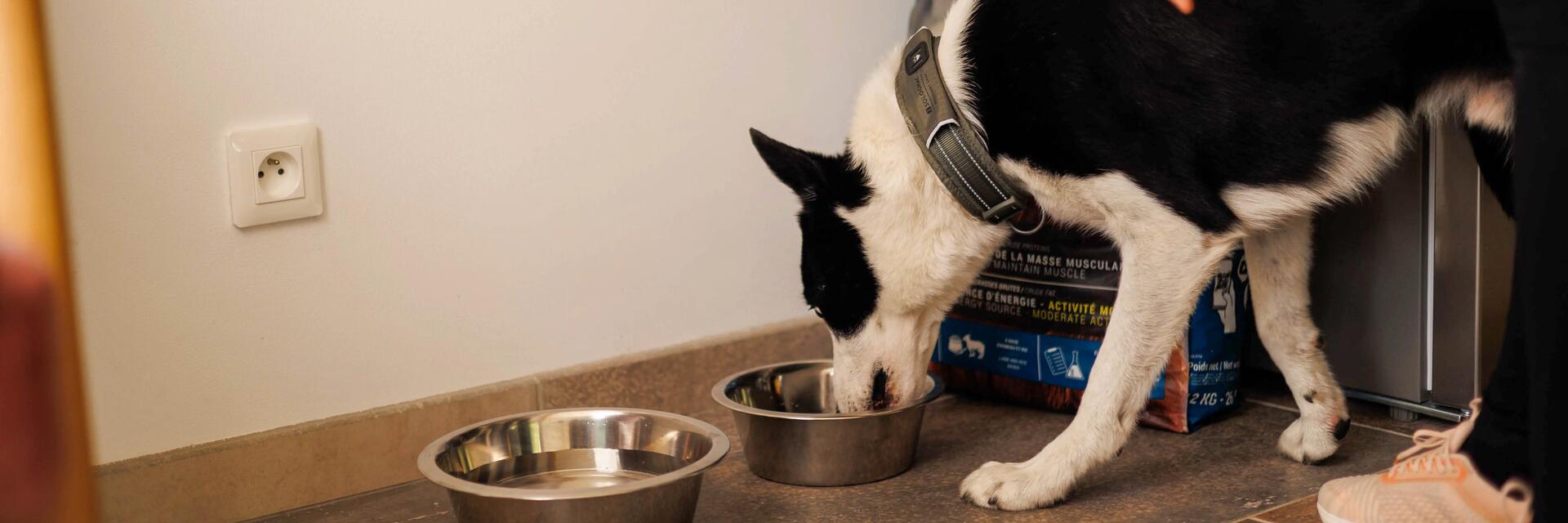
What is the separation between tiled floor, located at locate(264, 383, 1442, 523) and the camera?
5.54ft

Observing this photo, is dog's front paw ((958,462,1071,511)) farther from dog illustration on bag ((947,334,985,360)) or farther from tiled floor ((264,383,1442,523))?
dog illustration on bag ((947,334,985,360))

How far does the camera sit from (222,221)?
67.1 inches

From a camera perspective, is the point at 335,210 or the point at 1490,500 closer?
the point at 1490,500

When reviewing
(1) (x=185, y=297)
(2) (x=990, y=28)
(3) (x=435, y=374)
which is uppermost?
(2) (x=990, y=28)

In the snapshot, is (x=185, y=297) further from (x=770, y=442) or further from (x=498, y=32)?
(x=770, y=442)

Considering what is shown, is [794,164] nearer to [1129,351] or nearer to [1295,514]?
[1129,351]

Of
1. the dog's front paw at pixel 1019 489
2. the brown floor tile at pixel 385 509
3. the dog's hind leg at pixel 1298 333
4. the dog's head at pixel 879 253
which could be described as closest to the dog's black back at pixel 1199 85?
the dog's head at pixel 879 253

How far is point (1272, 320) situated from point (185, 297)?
1.55m

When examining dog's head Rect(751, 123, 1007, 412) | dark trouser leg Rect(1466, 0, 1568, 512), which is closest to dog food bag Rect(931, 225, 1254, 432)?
dog's head Rect(751, 123, 1007, 412)

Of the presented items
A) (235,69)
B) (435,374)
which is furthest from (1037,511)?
(235,69)

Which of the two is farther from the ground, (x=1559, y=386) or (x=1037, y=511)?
(x=1559, y=386)

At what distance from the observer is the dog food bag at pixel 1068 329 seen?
2014mm

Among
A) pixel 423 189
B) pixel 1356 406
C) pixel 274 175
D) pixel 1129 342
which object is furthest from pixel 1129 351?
pixel 274 175

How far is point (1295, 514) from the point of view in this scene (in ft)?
5.39
